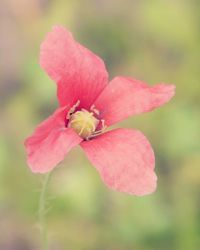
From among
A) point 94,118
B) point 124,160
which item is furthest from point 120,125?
point 124,160

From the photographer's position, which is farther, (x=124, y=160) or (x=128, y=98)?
(x=128, y=98)

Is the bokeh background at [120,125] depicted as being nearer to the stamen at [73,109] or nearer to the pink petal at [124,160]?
the stamen at [73,109]

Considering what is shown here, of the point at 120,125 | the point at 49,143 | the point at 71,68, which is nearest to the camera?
the point at 49,143

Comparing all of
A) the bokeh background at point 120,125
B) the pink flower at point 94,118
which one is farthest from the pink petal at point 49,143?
the bokeh background at point 120,125

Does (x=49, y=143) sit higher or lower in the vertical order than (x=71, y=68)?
lower

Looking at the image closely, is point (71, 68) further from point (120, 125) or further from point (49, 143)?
point (120, 125)

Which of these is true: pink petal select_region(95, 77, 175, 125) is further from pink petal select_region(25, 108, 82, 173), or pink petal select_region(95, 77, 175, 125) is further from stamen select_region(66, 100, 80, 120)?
pink petal select_region(25, 108, 82, 173)

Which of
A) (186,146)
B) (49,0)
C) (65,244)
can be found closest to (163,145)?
(186,146)

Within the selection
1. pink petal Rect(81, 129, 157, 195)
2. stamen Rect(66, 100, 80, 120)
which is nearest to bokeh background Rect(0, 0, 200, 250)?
stamen Rect(66, 100, 80, 120)
